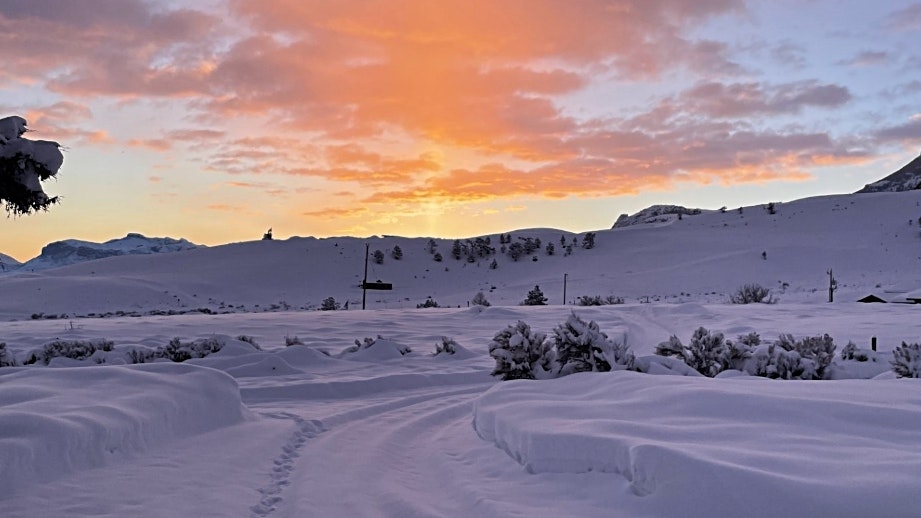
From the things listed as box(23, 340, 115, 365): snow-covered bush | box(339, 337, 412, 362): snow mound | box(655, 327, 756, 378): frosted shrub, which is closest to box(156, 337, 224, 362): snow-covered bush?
box(23, 340, 115, 365): snow-covered bush

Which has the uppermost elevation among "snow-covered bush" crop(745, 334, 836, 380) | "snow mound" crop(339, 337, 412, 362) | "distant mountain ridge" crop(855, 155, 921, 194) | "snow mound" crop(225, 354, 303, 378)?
"distant mountain ridge" crop(855, 155, 921, 194)

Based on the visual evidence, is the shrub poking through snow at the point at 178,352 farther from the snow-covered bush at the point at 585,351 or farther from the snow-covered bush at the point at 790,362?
the snow-covered bush at the point at 790,362

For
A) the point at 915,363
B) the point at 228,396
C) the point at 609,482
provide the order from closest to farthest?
the point at 609,482
the point at 228,396
the point at 915,363

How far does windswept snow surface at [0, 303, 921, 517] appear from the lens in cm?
368

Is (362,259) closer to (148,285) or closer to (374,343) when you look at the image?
(148,285)

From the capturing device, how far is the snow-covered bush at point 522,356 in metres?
9.20

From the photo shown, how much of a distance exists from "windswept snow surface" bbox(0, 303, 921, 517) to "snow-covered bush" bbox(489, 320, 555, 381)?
713 mm

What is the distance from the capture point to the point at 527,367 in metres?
9.22

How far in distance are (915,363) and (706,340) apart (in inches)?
108

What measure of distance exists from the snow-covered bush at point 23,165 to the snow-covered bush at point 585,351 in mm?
8120

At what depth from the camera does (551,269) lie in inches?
2522

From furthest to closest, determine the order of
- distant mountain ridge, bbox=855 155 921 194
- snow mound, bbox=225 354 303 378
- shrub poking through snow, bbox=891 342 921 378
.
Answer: distant mountain ridge, bbox=855 155 921 194
snow mound, bbox=225 354 303 378
shrub poking through snow, bbox=891 342 921 378

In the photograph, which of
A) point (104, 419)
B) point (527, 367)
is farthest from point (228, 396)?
point (527, 367)

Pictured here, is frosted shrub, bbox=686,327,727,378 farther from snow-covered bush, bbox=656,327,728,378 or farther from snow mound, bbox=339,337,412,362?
snow mound, bbox=339,337,412,362
